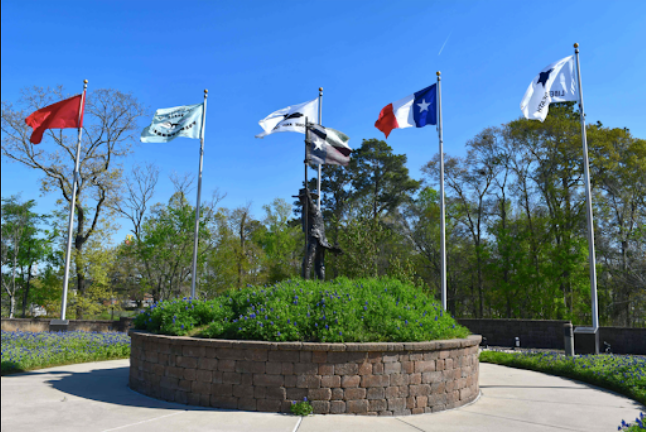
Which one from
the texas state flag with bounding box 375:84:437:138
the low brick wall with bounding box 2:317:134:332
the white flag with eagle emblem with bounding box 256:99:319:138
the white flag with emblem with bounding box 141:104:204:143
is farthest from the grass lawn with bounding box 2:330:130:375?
the texas state flag with bounding box 375:84:437:138

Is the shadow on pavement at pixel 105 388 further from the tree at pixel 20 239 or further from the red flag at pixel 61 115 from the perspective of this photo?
the tree at pixel 20 239

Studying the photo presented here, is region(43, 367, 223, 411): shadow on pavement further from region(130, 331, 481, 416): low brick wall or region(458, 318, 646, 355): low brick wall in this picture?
region(458, 318, 646, 355): low brick wall

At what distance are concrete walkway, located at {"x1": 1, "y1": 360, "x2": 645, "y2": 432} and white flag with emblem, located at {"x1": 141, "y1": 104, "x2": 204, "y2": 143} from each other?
8647 mm

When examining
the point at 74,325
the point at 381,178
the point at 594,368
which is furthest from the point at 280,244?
the point at 594,368

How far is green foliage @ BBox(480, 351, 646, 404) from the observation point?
8379mm

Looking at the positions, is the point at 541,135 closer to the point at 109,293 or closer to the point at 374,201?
the point at 374,201

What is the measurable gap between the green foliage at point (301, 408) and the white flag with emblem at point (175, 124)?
37.7 feet

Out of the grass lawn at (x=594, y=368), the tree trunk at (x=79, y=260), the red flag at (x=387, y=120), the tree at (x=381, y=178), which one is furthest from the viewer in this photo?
the tree at (x=381, y=178)

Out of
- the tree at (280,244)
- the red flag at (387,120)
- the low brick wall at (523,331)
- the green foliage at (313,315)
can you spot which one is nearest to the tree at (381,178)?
the tree at (280,244)

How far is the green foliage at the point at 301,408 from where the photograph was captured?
6.08 metres

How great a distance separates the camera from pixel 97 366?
400 inches

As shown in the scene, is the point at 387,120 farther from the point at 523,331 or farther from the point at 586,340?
the point at 523,331

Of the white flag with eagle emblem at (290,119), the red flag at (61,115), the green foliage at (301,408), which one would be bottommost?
the green foliage at (301,408)

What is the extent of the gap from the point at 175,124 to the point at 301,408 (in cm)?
1202
